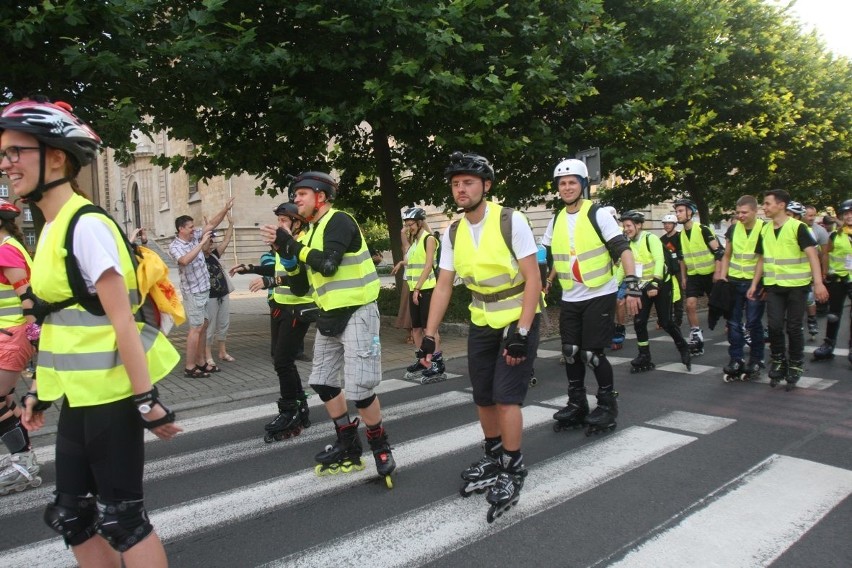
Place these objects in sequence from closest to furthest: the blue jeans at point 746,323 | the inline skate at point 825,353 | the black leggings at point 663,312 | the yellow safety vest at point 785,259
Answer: the yellow safety vest at point 785,259
the blue jeans at point 746,323
the black leggings at point 663,312
the inline skate at point 825,353

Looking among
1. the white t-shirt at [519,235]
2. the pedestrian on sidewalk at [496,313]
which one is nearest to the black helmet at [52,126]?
the pedestrian on sidewalk at [496,313]

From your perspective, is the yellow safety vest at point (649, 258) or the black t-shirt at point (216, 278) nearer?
the yellow safety vest at point (649, 258)

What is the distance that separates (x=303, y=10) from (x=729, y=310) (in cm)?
677

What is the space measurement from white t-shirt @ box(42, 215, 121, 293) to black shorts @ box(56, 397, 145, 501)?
47 centimetres

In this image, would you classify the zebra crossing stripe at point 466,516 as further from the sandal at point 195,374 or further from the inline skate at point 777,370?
the sandal at point 195,374

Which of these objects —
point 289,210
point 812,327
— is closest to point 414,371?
point 289,210

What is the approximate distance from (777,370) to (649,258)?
2.05 meters

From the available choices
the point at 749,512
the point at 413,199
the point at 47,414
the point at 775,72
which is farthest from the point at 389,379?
the point at 775,72

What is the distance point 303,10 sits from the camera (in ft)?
28.2

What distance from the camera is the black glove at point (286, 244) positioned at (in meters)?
3.95

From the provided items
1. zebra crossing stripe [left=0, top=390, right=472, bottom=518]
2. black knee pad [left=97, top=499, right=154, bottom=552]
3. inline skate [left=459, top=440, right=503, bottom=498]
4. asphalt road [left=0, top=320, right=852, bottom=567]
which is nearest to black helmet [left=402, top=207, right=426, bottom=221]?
zebra crossing stripe [left=0, top=390, right=472, bottom=518]

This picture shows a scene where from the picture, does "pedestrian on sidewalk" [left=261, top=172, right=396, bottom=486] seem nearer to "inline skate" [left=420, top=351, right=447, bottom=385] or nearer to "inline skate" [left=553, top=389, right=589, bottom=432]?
"inline skate" [left=553, top=389, right=589, bottom=432]

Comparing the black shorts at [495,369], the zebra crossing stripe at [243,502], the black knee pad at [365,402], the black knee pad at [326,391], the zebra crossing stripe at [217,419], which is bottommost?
the zebra crossing stripe at [217,419]

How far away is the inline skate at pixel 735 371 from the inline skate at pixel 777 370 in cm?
34
